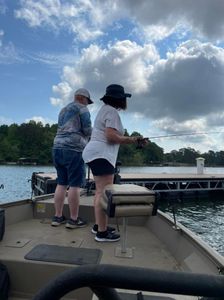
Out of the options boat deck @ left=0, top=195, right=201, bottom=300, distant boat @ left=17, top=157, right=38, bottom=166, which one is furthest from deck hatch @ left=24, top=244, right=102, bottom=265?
distant boat @ left=17, top=157, right=38, bottom=166

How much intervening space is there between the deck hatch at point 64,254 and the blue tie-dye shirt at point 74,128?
123cm

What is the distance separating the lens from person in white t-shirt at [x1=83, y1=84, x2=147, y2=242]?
291 centimetres

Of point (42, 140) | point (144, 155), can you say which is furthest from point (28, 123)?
point (144, 155)

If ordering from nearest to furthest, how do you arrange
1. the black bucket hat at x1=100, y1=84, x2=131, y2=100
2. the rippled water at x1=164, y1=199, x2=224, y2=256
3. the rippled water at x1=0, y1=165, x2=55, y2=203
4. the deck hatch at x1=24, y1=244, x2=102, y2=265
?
the deck hatch at x1=24, y1=244, x2=102, y2=265
the black bucket hat at x1=100, y1=84, x2=131, y2=100
the rippled water at x1=164, y1=199, x2=224, y2=256
the rippled water at x1=0, y1=165, x2=55, y2=203

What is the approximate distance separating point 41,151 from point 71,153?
250ft

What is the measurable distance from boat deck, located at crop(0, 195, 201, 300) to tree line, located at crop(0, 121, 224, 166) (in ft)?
217

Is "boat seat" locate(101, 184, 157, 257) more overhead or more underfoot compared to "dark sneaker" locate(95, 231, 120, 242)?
more overhead

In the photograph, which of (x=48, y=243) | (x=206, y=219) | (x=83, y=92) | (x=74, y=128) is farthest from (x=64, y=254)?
(x=206, y=219)

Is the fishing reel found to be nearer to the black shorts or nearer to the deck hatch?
the black shorts

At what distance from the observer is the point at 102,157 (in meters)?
2.91

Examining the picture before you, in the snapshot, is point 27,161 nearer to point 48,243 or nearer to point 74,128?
point 74,128

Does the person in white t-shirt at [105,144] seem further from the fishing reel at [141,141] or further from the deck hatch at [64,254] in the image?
the deck hatch at [64,254]

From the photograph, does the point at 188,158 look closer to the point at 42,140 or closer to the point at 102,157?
the point at 42,140

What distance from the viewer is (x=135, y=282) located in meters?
0.64
